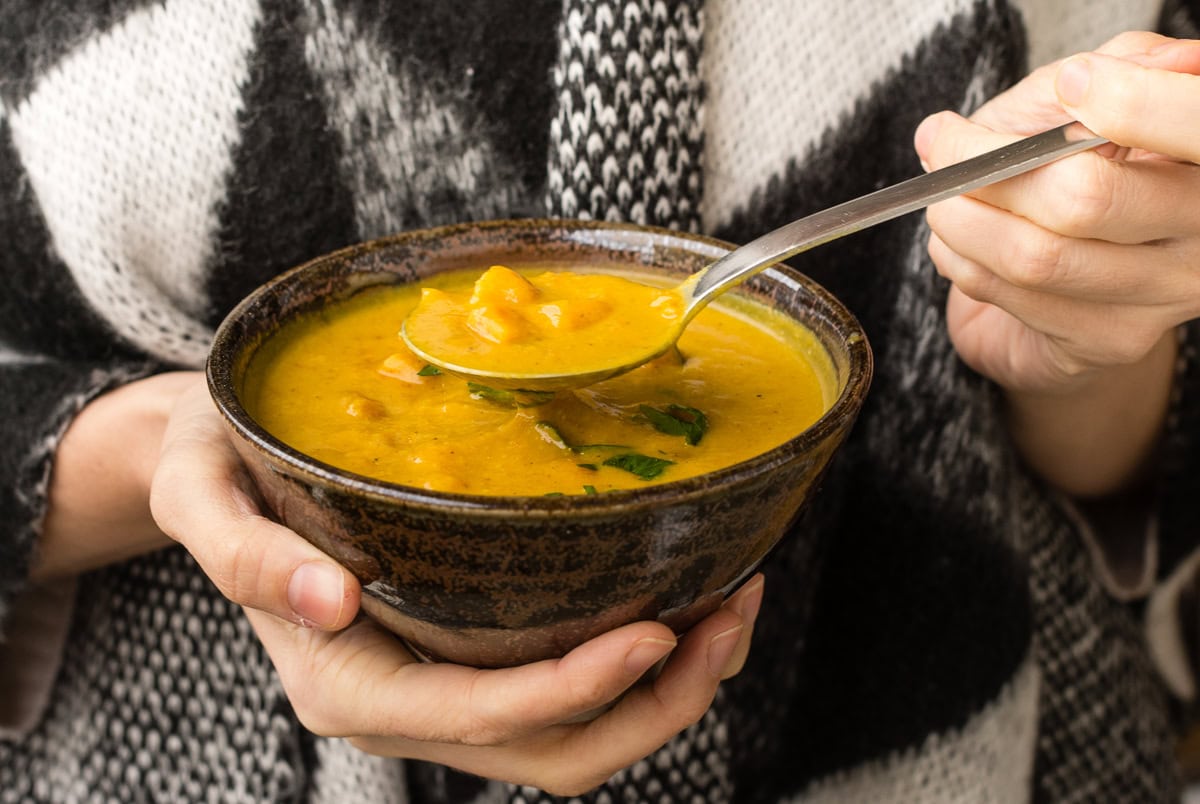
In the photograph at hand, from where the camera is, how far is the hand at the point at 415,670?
77 centimetres

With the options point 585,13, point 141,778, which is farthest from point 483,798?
point 585,13

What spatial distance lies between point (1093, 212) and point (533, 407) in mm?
465

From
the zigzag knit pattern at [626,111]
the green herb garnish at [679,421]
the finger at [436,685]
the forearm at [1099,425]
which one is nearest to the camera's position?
the finger at [436,685]

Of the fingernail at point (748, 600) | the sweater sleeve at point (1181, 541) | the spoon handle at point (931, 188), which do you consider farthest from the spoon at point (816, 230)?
the sweater sleeve at point (1181, 541)

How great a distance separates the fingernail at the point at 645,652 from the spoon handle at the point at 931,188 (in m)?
0.34

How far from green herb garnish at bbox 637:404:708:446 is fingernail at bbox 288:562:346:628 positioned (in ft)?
0.94

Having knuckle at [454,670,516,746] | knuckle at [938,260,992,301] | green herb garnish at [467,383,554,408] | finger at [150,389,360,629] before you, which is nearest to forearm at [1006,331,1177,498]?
knuckle at [938,260,992,301]

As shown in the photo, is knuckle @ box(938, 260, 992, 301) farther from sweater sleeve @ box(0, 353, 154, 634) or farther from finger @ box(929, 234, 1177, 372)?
sweater sleeve @ box(0, 353, 154, 634)

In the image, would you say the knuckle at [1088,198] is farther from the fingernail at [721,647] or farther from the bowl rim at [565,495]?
the fingernail at [721,647]

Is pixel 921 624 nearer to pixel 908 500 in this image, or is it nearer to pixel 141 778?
pixel 908 500

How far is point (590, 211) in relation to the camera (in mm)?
1172

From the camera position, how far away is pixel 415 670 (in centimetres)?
86

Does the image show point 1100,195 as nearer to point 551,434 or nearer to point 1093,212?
point 1093,212

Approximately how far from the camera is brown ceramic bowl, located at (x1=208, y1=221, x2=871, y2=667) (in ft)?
2.18
